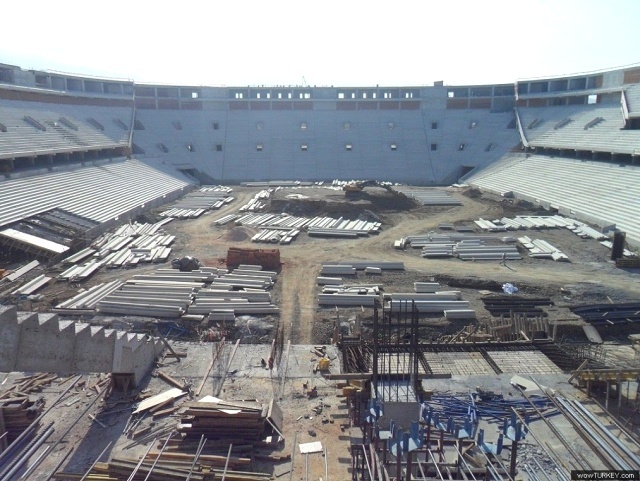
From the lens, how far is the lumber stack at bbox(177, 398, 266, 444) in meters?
9.17

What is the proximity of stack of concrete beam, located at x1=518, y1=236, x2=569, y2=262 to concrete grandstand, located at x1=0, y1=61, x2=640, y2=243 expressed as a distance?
9591mm

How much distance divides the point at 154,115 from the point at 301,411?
43.6 metres

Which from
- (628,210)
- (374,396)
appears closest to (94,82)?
(628,210)

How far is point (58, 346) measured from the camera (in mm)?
9727

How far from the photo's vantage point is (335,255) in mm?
22547

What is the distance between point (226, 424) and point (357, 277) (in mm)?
11118

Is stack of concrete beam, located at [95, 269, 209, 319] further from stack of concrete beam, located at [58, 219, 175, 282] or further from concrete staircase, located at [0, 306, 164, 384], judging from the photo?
concrete staircase, located at [0, 306, 164, 384]

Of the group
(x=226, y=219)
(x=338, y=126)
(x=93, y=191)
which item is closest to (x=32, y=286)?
(x=226, y=219)

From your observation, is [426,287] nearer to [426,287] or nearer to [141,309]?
[426,287]

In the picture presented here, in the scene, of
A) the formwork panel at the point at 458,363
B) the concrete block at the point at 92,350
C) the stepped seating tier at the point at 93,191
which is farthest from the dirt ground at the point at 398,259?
the concrete block at the point at 92,350

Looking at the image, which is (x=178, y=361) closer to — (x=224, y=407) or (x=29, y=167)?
(x=224, y=407)

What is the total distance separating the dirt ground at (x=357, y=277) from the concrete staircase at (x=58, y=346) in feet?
3.77

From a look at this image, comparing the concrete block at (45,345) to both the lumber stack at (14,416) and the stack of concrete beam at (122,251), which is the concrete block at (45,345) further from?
the stack of concrete beam at (122,251)

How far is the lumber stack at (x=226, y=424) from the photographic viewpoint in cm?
917
